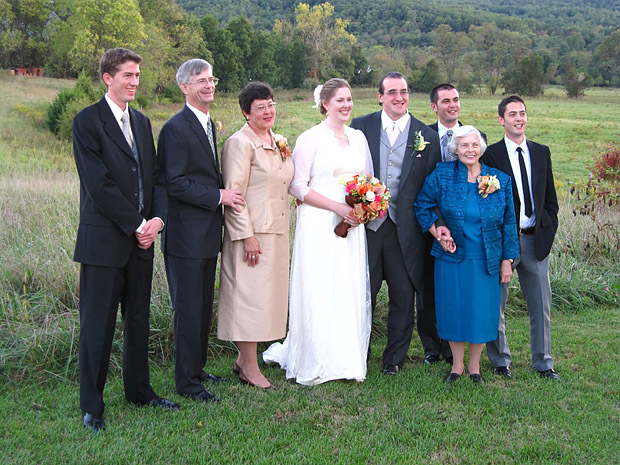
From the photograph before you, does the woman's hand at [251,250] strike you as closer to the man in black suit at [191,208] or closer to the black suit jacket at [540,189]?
the man in black suit at [191,208]

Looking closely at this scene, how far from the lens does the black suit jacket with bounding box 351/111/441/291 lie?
5.48m

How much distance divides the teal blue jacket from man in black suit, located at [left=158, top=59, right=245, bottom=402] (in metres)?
1.73

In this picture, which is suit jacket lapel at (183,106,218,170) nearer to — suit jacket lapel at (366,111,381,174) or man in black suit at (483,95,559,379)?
suit jacket lapel at (366,111,381,174)

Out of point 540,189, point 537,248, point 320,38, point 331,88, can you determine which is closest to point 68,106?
point 331,88

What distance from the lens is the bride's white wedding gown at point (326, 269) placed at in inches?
209

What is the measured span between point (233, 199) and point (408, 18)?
149739 millimetres

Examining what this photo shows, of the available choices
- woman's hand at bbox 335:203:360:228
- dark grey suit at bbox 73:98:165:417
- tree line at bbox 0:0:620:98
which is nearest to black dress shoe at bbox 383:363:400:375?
woman's hand at bbox 335:203:360:228

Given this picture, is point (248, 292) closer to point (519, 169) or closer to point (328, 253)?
point (328, 253)

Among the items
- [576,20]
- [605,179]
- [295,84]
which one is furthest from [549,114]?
[576,20]

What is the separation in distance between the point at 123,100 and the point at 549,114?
43.0 metres

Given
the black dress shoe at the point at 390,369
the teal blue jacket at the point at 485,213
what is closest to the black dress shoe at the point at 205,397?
the black dress shoe at the point at 390,369

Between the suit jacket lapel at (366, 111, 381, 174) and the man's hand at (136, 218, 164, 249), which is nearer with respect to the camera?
the man's hand at (136, 218, 164, 249)

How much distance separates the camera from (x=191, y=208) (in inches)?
185

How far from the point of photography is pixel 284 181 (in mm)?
5117
